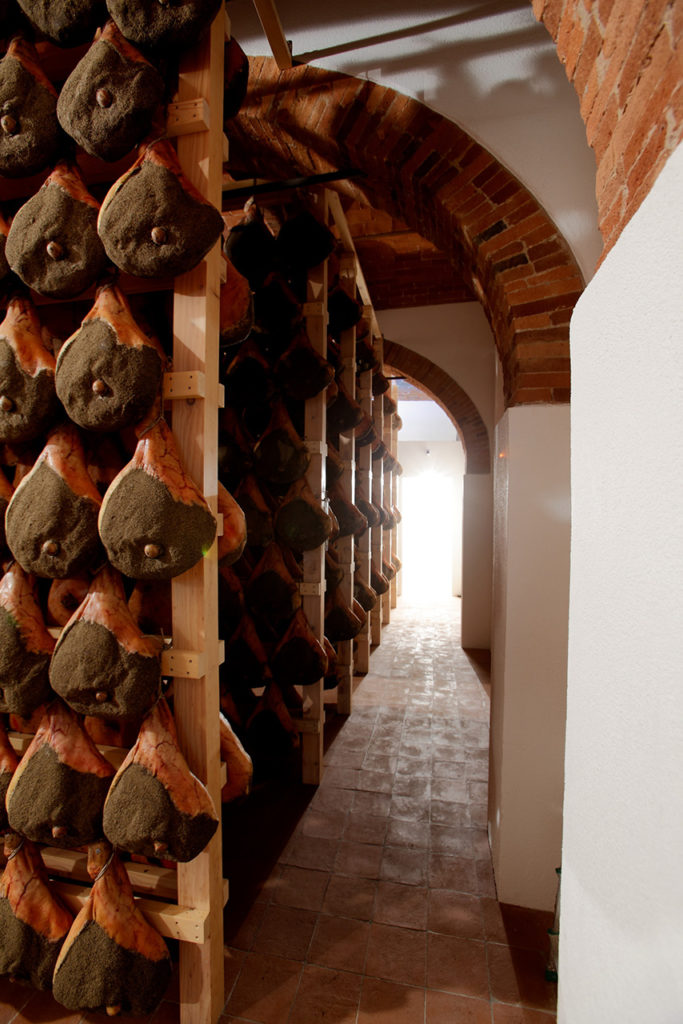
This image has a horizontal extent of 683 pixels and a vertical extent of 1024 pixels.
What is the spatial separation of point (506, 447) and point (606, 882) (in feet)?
5.90

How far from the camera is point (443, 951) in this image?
209cm

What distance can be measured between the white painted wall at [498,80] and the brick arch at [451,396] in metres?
4.24

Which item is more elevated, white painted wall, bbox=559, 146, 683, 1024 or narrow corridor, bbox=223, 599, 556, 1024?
white painted wall, bbox=559, 146, 683, 1024

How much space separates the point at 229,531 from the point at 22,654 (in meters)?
0.77

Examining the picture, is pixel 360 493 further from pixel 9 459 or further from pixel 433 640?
pixel 9 459

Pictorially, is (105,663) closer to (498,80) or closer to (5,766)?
(5,766)

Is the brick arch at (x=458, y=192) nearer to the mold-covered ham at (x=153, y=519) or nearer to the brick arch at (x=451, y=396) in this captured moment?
the mold-covered ham at (x=153, y=519)

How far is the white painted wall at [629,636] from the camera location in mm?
675

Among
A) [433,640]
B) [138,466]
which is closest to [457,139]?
[138,466]

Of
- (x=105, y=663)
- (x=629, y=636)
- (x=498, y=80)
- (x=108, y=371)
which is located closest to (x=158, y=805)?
(x=105, y=663)

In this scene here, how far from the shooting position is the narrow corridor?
187cm

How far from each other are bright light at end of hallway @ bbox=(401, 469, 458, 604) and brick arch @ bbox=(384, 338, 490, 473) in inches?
212

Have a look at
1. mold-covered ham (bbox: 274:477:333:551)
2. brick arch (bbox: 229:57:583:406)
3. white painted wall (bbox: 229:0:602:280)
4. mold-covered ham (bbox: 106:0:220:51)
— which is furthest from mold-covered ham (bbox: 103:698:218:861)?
white painted wall (bbox: 229:0:602:280)

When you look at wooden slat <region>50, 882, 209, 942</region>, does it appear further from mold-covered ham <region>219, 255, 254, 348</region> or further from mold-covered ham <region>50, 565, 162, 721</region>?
mold-covered ham <region>219, 255, 254, 348</region>
